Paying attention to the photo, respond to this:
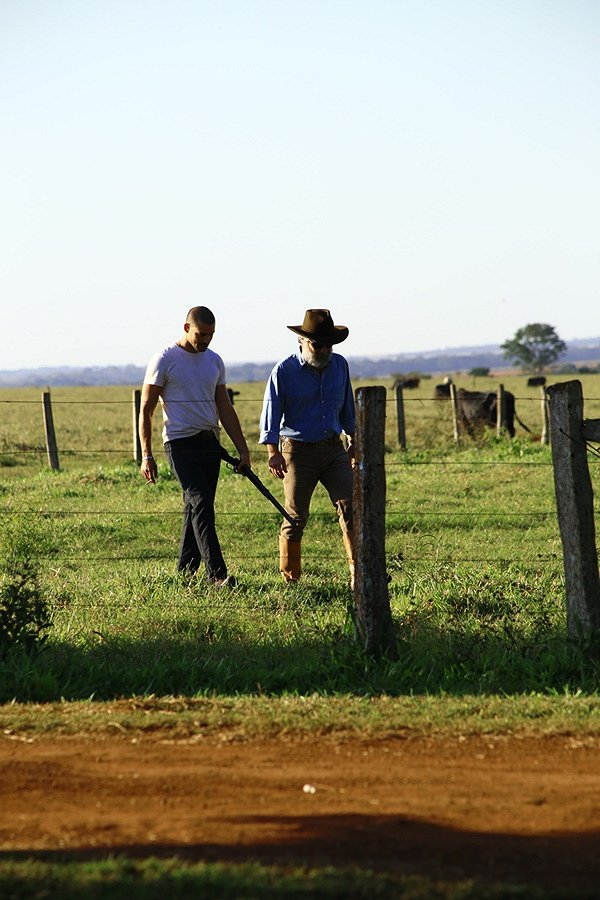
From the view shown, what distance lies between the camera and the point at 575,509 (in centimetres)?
700

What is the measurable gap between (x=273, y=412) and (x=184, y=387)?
2.57 ft

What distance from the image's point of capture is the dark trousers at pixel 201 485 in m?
9.39

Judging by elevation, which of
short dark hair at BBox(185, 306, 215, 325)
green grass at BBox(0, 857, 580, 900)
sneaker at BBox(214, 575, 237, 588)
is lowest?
green grass at BBox(0, 857, 580, 900)

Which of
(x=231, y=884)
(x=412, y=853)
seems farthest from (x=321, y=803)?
(x=231, y=884)

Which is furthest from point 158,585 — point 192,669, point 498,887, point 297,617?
point 498,887

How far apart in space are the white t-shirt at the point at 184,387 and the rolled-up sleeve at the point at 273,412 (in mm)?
573

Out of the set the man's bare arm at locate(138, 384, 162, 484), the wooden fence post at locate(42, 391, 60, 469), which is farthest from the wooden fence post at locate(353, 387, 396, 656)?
the wooden fence post at locate(42, 391, 60, 469)

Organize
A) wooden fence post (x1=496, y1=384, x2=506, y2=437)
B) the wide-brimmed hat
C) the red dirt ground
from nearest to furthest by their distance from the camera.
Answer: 1. the red dirt ground
2. the wide-brimmed hat
3. wooden fence post (x1=496, y1=384, x2=506, y2=437)

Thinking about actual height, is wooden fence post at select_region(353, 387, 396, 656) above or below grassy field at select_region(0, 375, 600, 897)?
above

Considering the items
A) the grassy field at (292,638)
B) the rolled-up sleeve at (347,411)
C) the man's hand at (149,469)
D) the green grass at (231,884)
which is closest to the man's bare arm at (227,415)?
the man's hand at (149,469)

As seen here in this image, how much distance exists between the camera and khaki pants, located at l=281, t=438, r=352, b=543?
9.30 m

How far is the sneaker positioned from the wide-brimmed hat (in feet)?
6.18

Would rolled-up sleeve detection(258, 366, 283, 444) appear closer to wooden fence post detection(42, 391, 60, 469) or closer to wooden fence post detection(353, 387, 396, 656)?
wooden fence post detection(353, 387, 396, 656)

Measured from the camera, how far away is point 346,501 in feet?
30.8
